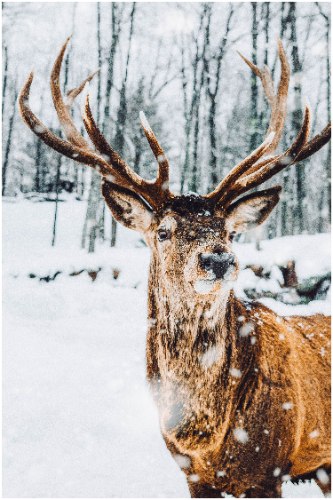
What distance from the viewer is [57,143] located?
3.03m

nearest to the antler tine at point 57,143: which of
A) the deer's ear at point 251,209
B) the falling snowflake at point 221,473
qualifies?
the deer's ear at point 251,209

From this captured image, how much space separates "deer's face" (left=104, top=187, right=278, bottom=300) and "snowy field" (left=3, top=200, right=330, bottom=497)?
0.98 metres

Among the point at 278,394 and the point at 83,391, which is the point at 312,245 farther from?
the point at 278,394

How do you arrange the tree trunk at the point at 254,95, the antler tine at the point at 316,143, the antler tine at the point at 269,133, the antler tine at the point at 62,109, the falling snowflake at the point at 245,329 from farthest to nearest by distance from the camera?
the tree trunk at the point at 254,95 → the antler tine at the point at 62,109 → the antler tine at the point at 316,143 → the antler tine at the point at 269,133 → the falling snowflake at the point at 245,329

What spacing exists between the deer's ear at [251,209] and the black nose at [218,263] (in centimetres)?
64

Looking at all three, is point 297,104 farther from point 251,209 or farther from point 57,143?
point 57,143

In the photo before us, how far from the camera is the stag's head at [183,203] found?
88.7 inches

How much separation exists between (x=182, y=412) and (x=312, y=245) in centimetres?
830

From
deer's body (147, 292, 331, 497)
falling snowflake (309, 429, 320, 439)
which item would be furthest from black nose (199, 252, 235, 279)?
falling snowflake (309, 429, 320, 439)

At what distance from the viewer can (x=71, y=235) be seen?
25.9m

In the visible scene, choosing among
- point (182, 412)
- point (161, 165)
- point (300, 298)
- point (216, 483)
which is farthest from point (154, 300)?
point (300, 298)

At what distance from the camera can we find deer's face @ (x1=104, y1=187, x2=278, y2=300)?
2180mm

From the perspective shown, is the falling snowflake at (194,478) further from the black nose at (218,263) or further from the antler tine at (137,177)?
the antler tine at (137,177)

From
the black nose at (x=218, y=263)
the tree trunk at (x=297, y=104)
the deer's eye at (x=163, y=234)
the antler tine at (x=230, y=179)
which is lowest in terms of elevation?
the black nose at (x=218, y=263)
